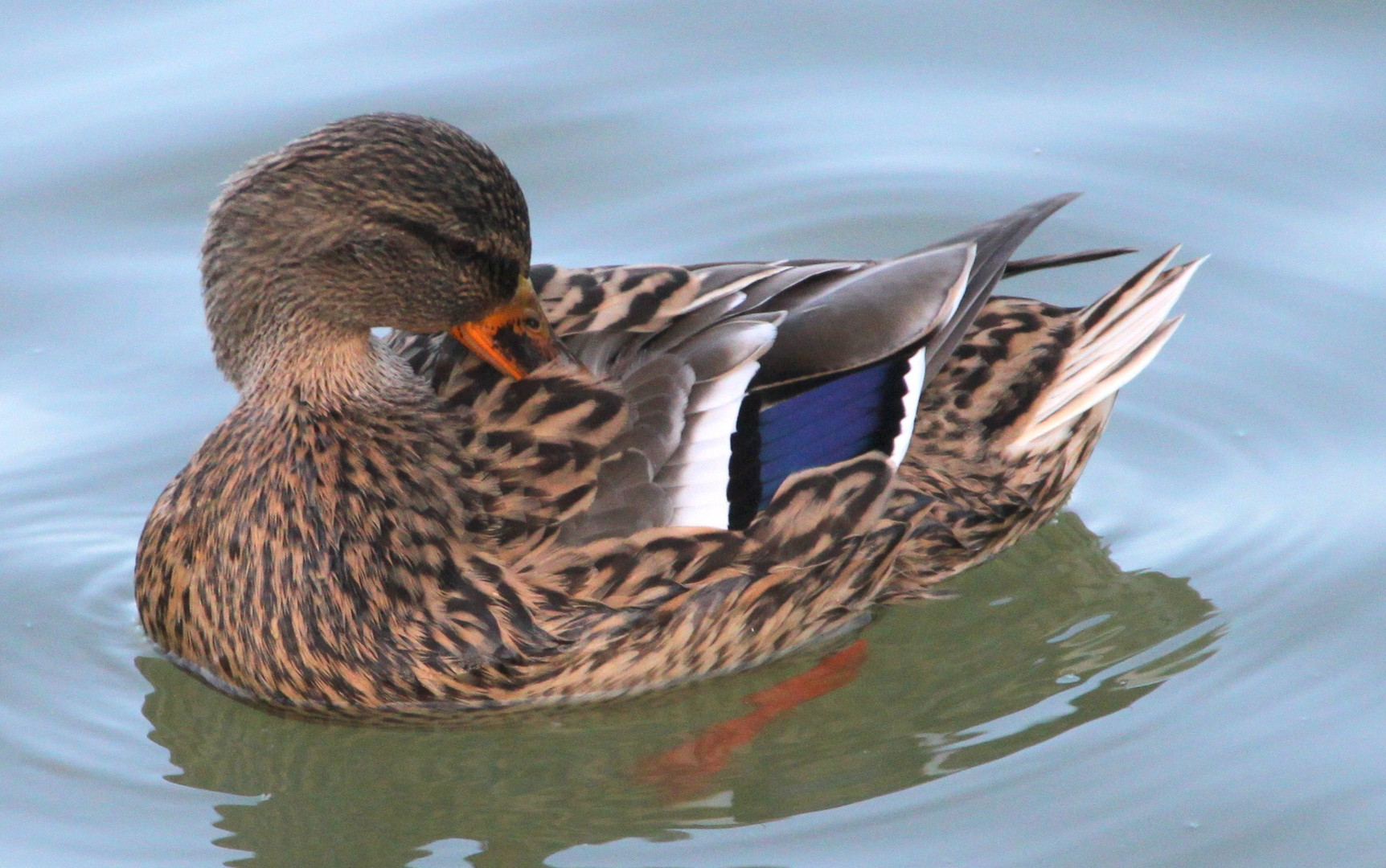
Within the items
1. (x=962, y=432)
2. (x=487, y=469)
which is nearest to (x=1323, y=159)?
(x=962, y=432)

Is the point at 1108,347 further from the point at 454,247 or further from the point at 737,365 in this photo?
the point at 454,247

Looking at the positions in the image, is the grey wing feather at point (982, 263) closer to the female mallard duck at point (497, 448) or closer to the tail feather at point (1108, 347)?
the female mallard duck at point (497, 448)

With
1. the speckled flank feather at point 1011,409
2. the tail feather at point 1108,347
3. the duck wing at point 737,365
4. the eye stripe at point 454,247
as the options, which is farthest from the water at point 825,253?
the eye stripe at point 454,247

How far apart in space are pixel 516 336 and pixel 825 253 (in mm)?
2718

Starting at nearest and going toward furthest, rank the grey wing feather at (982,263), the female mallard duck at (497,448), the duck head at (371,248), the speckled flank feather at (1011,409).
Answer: the duck head at (371,248) → the female mallard duck at (497,448) → the grey wing feather at (982,263) → the speckled flank feather at (1011,409)

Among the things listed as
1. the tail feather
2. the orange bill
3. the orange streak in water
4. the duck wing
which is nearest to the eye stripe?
the orange bill

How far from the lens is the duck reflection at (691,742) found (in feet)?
19.1

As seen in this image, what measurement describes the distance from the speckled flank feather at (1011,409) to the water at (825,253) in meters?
0.27

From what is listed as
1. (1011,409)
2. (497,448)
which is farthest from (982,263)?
(497,448)

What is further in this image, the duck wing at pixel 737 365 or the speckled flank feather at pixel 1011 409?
the speckled flank feather at pixel 1011 409

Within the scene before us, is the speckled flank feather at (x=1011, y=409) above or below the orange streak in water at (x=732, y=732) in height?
above

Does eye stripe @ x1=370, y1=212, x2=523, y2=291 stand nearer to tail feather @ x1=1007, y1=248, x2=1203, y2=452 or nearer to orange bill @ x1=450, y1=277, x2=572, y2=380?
orange bill @ x1=450, y1=277, x2=572, y2=380

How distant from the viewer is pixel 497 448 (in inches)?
238

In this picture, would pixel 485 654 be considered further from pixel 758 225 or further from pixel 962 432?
pixel 758 225
